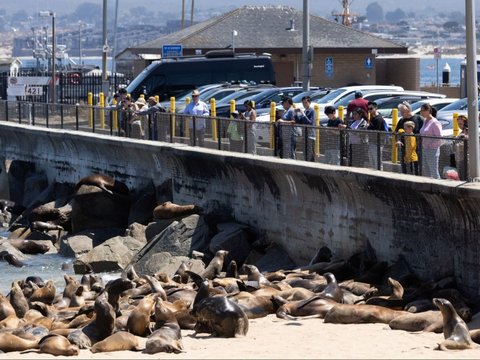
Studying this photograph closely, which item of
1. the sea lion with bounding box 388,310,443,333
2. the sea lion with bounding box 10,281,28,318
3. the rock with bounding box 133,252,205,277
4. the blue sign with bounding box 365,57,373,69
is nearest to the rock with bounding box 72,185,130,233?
the rock with bounding box 133,252,205,277

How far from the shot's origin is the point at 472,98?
21.4 meters

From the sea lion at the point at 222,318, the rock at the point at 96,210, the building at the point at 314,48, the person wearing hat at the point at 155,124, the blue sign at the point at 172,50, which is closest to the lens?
the sea lion at the point at 222,318

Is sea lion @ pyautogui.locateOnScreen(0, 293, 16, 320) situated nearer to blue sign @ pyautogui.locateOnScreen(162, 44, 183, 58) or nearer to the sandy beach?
the sandy beach

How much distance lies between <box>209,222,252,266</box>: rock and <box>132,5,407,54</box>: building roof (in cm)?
3352

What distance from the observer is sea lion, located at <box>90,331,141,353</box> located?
62.4 ft

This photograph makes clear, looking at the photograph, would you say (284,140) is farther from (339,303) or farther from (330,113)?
(339,303)

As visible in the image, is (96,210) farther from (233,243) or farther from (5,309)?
(5,309)

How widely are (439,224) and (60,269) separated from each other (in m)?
10.9

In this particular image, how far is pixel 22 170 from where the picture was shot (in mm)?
44719

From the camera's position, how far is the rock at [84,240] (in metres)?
32.3

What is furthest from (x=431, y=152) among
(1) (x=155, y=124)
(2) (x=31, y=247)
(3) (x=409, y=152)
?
(1) (x=155, y=124)

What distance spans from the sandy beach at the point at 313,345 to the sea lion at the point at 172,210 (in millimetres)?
Result: 10119

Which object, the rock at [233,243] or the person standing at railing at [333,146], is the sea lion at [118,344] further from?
the person standing at railing at [333,146]

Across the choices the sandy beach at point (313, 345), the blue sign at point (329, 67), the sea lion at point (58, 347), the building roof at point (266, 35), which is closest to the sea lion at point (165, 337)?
the sandy beach at point (313, 345)
